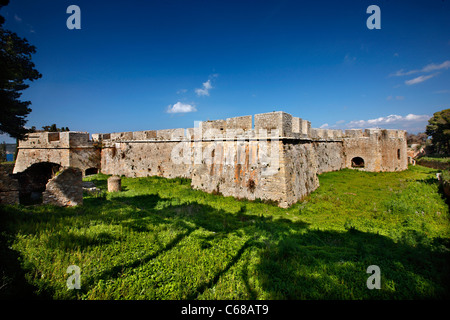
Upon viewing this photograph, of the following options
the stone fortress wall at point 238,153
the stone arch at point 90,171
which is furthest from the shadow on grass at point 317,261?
the stone arch at point 90,171

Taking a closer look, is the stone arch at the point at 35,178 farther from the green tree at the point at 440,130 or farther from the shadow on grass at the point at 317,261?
the green tree at the point at 440,130

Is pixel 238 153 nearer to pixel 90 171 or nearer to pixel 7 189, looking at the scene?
pixel 7 189

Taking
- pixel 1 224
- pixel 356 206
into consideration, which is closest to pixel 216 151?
pixel 356 206

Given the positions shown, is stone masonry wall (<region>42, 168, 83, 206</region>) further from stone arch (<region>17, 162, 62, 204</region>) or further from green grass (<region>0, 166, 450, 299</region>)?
stone arch (<region>17, 162, 62, 204</region>)

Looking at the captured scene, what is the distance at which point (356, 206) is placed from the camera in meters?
7.90

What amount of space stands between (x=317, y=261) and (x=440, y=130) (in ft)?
127

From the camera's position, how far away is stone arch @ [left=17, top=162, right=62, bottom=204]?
47.2 feet

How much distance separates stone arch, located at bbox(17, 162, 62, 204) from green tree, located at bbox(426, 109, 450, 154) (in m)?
46.1

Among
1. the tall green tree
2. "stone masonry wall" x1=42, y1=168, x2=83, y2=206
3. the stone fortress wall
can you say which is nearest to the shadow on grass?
"stone masonry wall" x1=42, y1=168, x2=83, y2=206

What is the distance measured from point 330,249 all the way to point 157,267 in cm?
398

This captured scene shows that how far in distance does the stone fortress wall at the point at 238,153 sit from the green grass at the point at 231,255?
2.39 metres

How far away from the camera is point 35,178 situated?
616 inches

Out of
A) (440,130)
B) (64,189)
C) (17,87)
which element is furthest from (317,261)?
(440,130)
